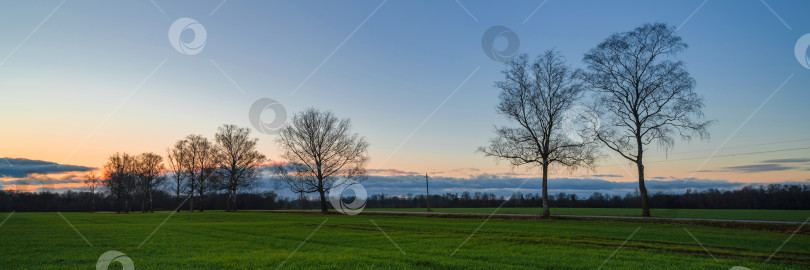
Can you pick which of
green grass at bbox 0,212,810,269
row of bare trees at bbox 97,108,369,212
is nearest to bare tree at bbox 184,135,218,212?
row of bare trees at bbox 97,108,369,212

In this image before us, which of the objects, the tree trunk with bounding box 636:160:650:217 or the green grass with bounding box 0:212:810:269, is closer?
the green grass with bounding box 0:212:810:269

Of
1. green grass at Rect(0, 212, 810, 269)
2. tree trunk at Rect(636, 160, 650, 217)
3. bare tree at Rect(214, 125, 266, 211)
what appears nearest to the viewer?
green grass at Rect(0, 212, 810, 269)

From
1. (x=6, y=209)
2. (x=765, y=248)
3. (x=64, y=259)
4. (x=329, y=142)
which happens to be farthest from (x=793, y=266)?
(x=6, y=209)

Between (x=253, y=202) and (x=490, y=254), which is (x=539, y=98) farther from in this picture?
(x=253, y=202)

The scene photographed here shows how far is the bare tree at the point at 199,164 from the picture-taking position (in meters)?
70.9

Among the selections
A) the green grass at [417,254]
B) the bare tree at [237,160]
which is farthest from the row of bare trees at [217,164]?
the green grass at [417,254]

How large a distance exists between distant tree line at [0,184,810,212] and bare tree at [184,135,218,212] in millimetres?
4413

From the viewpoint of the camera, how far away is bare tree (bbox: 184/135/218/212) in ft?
233

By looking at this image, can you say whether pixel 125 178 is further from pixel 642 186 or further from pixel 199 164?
pixel 642 186

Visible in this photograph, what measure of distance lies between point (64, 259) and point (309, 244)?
778cm

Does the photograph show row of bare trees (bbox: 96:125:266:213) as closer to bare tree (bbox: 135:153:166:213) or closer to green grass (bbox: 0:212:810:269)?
bare tree (bbox: 135:153:166:213)

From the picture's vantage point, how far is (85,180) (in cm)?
10262

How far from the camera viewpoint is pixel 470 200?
131 meters

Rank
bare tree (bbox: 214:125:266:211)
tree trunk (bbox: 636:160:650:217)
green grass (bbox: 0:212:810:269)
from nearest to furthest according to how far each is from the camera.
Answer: green grass (bbox: 0:212:810:269), tree trunk (bbox: 636:160:650:217), bare tree (bbox: 214:125:266:211)
